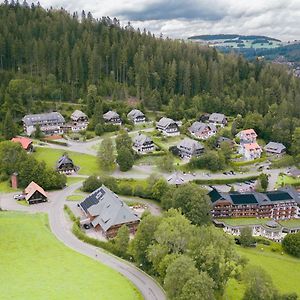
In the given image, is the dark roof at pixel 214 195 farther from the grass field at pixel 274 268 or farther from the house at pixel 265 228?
the grass field at pixel 274 268

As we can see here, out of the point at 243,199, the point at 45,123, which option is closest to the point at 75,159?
the point at 45,123

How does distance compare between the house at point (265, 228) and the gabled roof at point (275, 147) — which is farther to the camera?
the gabled roof at point (275, 147)

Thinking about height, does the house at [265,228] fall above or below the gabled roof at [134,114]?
below

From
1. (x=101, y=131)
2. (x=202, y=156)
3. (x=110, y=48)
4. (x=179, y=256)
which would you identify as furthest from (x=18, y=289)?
(x=110, y=48)

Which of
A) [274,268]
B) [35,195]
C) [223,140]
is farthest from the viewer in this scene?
[223,140]

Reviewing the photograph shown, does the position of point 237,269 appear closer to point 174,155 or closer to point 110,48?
point 174,155

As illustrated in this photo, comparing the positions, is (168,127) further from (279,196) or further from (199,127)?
(279,196)

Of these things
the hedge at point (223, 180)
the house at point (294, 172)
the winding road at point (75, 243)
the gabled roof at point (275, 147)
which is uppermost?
the winding road at point (75, 243)

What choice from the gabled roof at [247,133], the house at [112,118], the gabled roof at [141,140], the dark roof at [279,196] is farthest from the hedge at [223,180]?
the house at [112,118]
